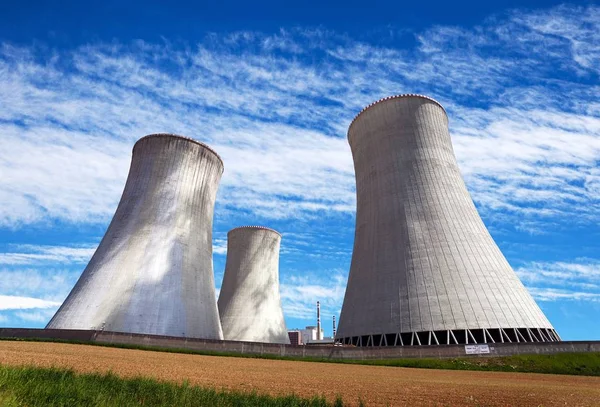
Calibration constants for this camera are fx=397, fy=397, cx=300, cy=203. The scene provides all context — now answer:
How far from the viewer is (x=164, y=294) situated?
22.7 meters

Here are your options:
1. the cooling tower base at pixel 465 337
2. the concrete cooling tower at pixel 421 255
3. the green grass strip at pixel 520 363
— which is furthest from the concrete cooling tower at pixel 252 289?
the green grass strip at pixel 520 363

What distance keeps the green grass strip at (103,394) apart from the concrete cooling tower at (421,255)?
15.0 m

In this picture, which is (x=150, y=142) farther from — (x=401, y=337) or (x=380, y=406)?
(x=380, y=406)

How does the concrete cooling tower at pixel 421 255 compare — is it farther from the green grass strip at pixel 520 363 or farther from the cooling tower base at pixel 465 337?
the green grass strip at pixel 520 363

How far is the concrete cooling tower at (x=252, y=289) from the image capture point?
128 feet

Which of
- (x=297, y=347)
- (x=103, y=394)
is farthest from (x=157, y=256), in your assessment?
(x=103, y=394)

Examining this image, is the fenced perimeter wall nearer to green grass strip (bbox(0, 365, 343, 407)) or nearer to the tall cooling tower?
the tall cooling tower

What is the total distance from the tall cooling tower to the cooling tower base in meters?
10.9

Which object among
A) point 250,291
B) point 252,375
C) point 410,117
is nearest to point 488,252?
point 410,117

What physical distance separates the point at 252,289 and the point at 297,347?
2139 centimetres

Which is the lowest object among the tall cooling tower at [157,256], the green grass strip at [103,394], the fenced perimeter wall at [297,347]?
the green grass strip at [103,394]

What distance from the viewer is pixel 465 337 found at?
63.1 feet

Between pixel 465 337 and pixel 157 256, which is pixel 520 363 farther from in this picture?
pixel 157 256

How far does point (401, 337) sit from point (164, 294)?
13264mm
